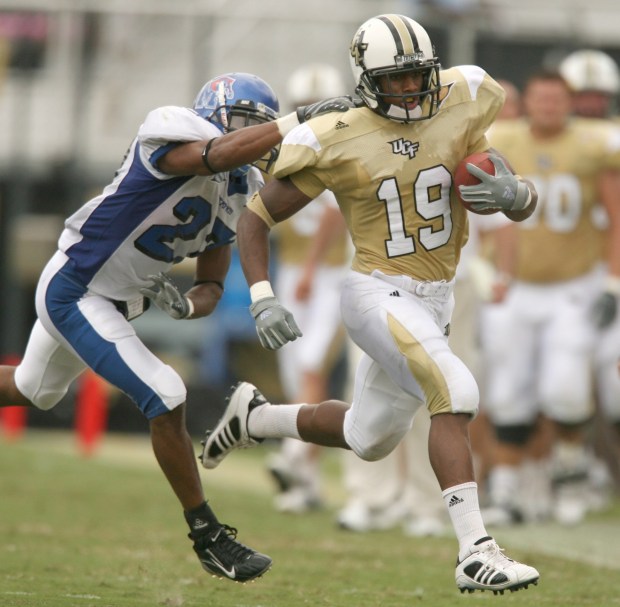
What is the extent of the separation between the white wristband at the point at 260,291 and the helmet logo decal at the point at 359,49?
2.80ft

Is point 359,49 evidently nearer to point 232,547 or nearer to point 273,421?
point 273,421

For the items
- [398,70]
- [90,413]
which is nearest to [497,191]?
[398,70]

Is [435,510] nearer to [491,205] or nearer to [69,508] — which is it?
[69,508]

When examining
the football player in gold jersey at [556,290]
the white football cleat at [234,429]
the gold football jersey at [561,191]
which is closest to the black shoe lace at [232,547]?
the white football cleat at [234,429]

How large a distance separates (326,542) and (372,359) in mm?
2083

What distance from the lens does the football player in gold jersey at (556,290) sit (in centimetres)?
809

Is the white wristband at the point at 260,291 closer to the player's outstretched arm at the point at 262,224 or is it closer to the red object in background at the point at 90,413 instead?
the player's outstretched arm at the point at 262,224

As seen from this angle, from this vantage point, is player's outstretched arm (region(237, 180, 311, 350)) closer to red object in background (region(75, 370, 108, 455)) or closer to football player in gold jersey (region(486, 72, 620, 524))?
football player in gold jersey (region(486, 72, 620, 524))

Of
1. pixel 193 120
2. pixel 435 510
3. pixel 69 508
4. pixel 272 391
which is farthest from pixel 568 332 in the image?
pixel 272 391

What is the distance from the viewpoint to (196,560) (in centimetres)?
644

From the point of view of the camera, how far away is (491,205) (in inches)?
200

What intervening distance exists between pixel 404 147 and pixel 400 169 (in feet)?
0.26

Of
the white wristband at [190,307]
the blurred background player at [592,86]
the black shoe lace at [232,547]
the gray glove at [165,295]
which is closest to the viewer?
the black shoe lace at [232,547]

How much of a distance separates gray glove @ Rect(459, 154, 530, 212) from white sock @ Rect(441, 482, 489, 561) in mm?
978
